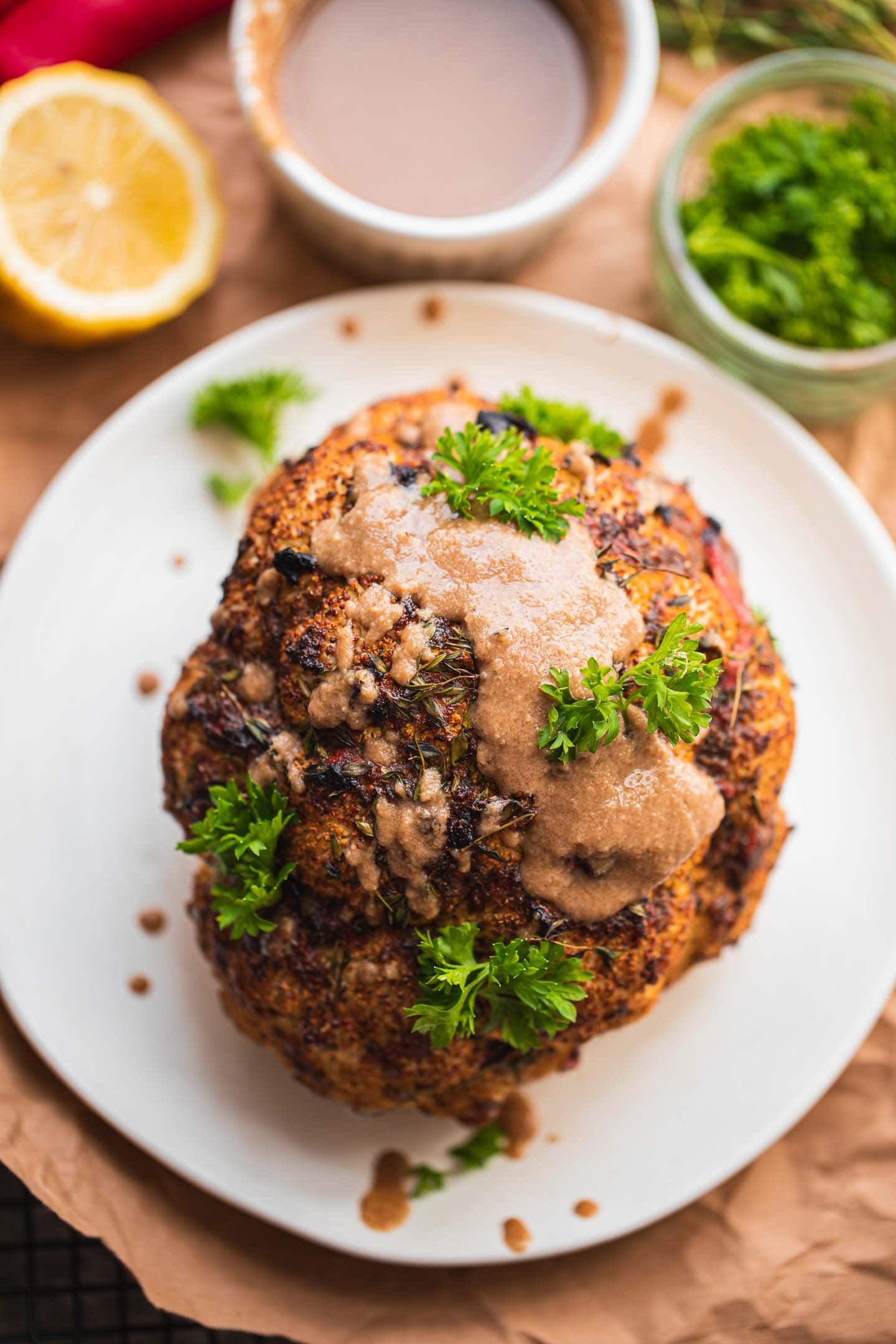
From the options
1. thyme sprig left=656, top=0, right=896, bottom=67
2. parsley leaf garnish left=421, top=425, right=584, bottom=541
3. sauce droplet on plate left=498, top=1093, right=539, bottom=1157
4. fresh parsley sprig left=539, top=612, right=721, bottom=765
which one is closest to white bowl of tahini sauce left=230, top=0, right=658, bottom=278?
thyme sprig left=656, top=0, right=896, bottom=67

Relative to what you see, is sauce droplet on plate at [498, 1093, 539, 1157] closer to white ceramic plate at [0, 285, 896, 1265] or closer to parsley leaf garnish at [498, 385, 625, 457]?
white ceramic plate at [0, 285, 896, 1265]

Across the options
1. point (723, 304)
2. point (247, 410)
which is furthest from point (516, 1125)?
point (723, 304)

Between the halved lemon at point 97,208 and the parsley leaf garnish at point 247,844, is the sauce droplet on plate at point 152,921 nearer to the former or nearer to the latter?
the parsley leaf garnish at point 247,844

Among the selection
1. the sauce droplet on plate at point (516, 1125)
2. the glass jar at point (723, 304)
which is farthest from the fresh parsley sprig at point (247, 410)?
the sauce droplet on plate at point (516, 1125)

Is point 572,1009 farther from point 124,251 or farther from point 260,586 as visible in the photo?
point 124,251

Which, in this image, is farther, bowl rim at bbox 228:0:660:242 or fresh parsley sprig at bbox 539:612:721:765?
bowl rim at bbox 228:0:660:242

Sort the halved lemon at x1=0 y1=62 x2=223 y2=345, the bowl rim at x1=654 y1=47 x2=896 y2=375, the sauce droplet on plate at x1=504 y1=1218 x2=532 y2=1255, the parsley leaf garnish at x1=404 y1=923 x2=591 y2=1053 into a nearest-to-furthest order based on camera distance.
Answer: the parsley leaf garnish at x1=404 y1=923 x2=591 y2=1053
the sauce droplet on plate at x1=504 y1=1218 x2=532 y2=1255
the halved lemon at x1=0 y1=62 x2=223 y2=345
the bowl rim at x1=654 y1=47 x2=896 y2=375

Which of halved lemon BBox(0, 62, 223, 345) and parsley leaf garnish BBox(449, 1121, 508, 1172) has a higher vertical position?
halved lemon BBox(0, 62, 223, 345)

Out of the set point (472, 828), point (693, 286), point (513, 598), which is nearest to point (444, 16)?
point (693, 286)
